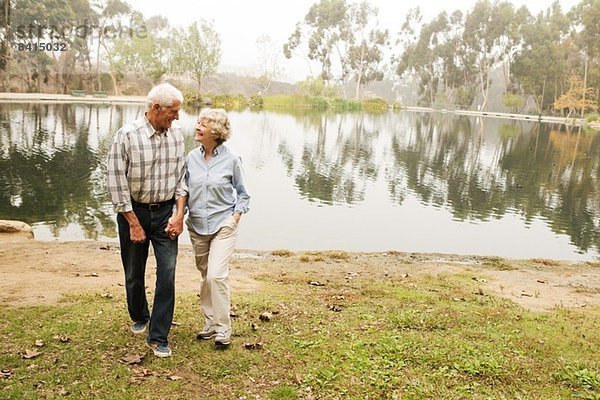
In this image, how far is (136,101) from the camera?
5081 cm

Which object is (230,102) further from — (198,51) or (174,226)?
(174,226)

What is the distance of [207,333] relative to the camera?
4.10 m

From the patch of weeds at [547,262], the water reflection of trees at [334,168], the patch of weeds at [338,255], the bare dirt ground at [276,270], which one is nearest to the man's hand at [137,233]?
the bare dirt ground at [276,270]

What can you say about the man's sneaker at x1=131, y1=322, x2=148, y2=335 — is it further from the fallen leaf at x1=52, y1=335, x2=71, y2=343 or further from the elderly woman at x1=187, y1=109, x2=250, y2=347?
the elderly woman at x1=187, y1=109, x2=250, y2=347

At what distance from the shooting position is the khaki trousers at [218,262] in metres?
3.82

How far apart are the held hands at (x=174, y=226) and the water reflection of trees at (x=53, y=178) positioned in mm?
6744

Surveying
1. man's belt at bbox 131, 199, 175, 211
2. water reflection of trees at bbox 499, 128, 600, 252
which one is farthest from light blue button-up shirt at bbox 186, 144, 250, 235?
water reflection of trees at bbox 499, 128, 600, 252

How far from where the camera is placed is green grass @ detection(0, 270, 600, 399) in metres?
3.44

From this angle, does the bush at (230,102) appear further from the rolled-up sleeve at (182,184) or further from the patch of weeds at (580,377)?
the patch of weeds at (580,377)

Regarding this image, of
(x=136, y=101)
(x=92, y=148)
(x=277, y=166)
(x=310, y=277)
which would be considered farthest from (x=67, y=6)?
(x=310, y=277)

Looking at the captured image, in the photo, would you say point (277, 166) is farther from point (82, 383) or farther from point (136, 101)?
point (136, 101)

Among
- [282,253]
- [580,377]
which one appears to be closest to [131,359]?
[580,377]

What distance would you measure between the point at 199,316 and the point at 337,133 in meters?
28.9

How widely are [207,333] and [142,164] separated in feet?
4.82
